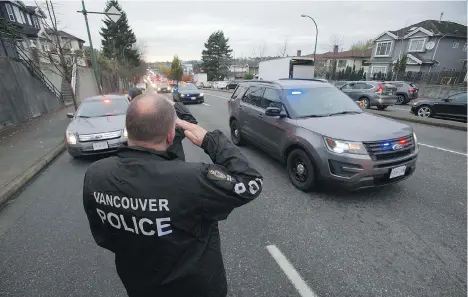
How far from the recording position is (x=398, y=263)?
2.54 m

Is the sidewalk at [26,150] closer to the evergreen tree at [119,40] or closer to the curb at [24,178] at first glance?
the curb at [24,178]

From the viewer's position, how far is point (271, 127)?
15.5 feet

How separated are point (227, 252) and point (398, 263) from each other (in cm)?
183

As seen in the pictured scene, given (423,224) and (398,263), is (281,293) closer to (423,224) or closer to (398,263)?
(398,263)

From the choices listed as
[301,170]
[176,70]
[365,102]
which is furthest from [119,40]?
[301,170]

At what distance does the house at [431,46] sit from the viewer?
31.1 meters

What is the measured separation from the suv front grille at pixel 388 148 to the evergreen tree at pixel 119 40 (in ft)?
160

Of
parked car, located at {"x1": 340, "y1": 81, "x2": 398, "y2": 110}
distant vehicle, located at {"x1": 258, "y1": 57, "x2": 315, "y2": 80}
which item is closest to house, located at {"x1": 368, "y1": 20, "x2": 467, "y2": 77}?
distant vehicle, located at {"x1": 258, "y1": 57, "x2": 315, "y2": 80}

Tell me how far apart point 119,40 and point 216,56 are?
2569 cm

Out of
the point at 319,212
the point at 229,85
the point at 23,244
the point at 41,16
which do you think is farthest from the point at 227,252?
the point at 229,85

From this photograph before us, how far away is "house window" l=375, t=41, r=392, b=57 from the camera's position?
3519 centimetres

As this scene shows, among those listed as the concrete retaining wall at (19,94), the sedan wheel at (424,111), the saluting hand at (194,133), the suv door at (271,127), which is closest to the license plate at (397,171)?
the suv door at (271,127)

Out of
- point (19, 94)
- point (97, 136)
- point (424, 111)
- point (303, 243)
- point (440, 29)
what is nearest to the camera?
point (303, 243)

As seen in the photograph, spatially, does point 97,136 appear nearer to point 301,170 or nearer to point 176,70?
point 301,170
